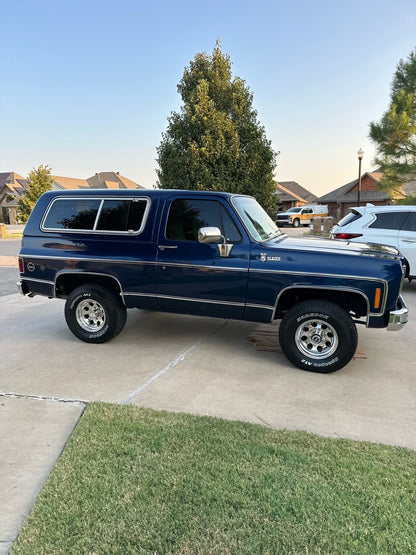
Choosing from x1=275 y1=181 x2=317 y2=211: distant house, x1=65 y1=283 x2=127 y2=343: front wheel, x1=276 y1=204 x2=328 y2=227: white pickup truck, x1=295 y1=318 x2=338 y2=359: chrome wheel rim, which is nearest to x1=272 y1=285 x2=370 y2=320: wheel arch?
x1=295 y1=318 x2=338 y2=359: chrome wheel rim

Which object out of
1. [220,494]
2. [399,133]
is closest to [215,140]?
[399,133]

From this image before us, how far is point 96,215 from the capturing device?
5094 millimetres

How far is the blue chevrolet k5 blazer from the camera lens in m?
4.23

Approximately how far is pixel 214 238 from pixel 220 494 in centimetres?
268

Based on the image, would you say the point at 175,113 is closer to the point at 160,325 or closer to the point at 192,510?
the point at 160,325

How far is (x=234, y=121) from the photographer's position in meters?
16.3

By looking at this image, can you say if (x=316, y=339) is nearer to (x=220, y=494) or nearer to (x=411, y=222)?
(x=220, y=494)

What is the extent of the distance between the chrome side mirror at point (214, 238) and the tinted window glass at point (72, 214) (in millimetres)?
1581

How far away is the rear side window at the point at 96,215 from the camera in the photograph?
4969mm

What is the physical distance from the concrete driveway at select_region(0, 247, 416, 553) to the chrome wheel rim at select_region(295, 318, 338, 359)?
25cm

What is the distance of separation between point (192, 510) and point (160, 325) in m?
4.04

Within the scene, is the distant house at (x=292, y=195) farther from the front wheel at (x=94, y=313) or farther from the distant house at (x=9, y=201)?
the front wheel at (x=94, y=313)

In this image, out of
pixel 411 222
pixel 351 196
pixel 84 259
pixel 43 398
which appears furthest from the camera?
pixel 351 196

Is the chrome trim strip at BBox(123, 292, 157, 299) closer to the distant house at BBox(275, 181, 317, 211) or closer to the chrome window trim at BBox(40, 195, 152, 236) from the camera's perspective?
the chrome window trim at BBox(40, 195, 152, 236)
